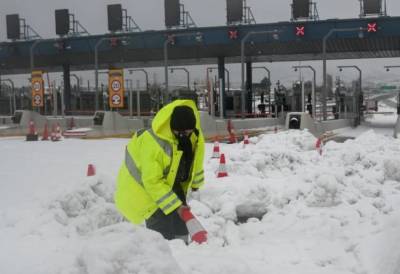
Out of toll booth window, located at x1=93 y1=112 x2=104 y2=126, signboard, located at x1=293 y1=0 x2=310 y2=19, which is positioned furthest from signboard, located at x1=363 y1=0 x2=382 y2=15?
toll booth window, located at x1=93 y1=112 x2=104 y2=126

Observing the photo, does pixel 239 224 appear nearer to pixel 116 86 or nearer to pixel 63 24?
pixel 116 86

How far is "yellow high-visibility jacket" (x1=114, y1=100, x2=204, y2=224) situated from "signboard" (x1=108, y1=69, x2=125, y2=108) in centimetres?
1965

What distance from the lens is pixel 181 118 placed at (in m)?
4.16

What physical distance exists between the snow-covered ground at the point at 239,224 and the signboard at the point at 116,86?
12341mm

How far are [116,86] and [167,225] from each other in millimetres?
19817

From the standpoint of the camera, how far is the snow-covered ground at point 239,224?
3.38 metres

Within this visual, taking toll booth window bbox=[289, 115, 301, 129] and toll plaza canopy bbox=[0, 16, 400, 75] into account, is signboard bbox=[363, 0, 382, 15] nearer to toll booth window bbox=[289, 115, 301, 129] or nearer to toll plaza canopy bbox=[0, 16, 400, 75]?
toll plaza canopy bbox=[0, 16, 400, 75]

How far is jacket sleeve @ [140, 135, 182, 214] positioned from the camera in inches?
165

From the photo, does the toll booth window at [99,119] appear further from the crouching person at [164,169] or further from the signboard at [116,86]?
the crouching person at [164,169]

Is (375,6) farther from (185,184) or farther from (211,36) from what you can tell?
(185,184)

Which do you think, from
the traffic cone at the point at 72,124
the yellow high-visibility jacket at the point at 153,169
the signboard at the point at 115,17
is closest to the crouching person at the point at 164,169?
the yellow high-visibility jacket at the point at 153,169

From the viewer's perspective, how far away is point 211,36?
103 ft

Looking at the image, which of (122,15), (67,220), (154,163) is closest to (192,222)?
(154,163)

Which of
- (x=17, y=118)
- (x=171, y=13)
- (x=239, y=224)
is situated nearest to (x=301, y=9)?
(x=171, y=13)
